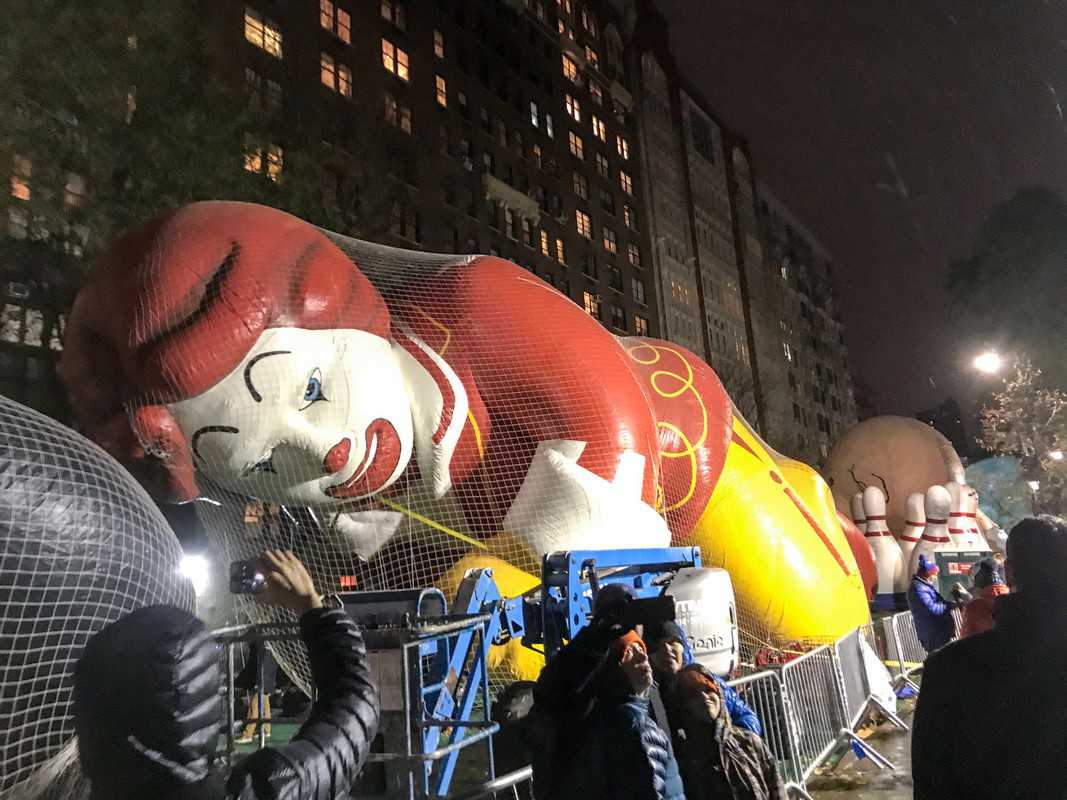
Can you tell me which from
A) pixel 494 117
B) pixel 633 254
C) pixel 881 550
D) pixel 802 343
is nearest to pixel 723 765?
pixel 881 550

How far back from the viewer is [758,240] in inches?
2202

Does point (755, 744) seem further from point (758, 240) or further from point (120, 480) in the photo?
point (758, 240)

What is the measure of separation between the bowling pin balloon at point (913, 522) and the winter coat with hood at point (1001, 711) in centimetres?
1383

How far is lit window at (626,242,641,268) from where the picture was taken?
4138cm

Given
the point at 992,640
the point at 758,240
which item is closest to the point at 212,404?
the point at 992,640

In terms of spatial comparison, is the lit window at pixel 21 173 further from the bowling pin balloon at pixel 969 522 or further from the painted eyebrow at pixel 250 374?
the bowling pin balloon at pixel 969 522

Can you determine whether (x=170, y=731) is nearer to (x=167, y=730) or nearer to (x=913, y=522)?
(x=167, y=730)

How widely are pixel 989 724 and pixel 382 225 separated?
16.6m

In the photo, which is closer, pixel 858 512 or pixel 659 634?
pixel 659 634

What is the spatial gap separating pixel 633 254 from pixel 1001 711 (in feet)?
134

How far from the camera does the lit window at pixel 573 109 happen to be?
130ft

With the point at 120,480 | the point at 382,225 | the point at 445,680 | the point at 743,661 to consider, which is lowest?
the point at 743,661

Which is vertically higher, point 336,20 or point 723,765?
point 336,20

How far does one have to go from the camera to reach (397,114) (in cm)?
2738
